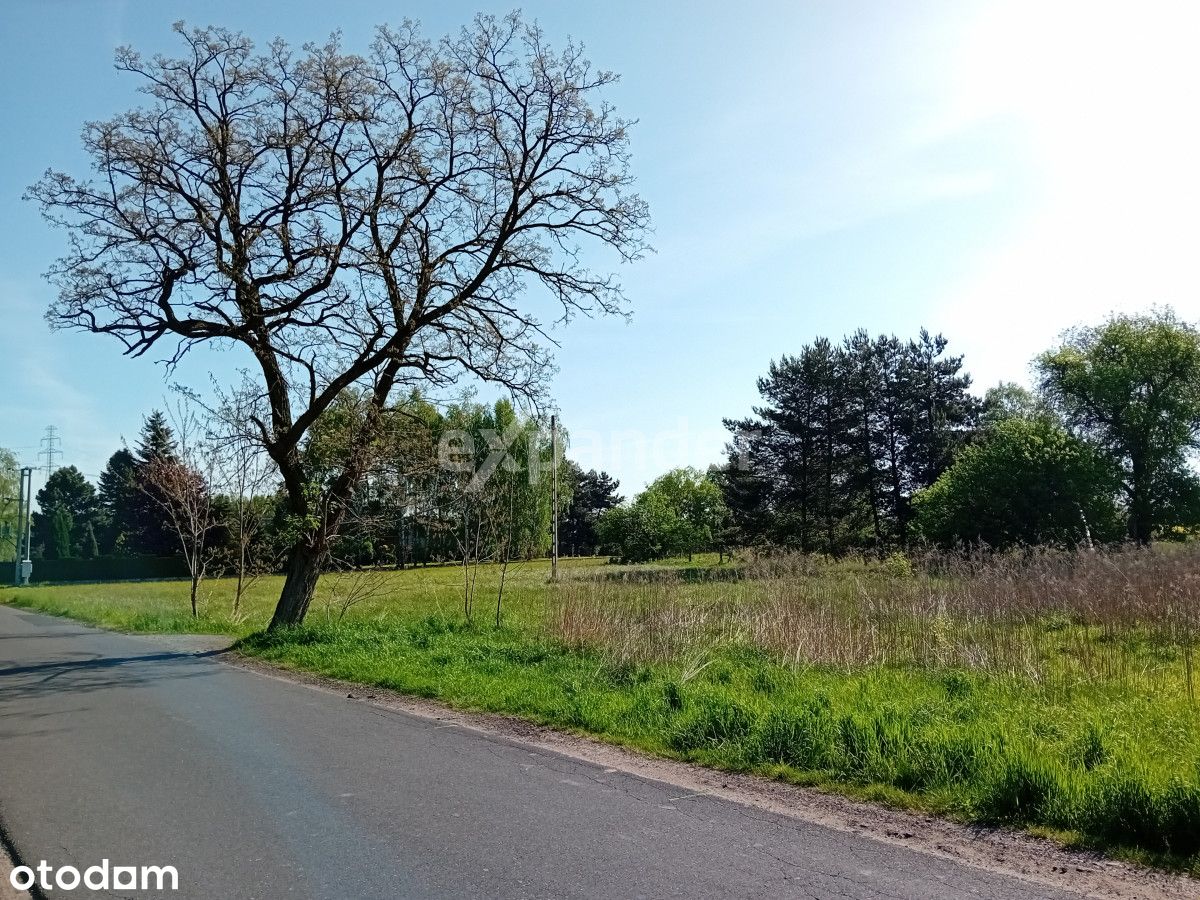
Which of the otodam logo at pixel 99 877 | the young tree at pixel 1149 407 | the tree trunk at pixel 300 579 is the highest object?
the young tree at pixel 1149 407

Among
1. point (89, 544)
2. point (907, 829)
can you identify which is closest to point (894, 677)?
point (907, 829)

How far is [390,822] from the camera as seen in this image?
5.39 metres

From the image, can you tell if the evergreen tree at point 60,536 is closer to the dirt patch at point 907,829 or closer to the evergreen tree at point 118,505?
the evergreen tree at point 118,505

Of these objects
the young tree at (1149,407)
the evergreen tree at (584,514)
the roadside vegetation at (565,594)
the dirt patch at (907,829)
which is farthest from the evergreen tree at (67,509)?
the dirt patch at (907,829)

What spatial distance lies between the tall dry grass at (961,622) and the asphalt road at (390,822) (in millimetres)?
4827

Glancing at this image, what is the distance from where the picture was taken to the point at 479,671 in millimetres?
11430

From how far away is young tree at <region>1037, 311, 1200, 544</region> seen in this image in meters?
50.0

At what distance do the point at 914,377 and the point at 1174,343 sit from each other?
49.5 ft

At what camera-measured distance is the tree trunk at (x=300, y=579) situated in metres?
16.7

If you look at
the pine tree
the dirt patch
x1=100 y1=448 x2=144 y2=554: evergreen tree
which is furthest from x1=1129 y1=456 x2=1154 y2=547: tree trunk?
the pine tree

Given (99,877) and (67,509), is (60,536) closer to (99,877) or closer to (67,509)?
(67,509)

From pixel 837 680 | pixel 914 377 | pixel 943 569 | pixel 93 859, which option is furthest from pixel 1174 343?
pixel 93 859

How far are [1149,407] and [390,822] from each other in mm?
57500

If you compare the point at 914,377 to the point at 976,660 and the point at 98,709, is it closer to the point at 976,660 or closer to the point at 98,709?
the point at 976,660
